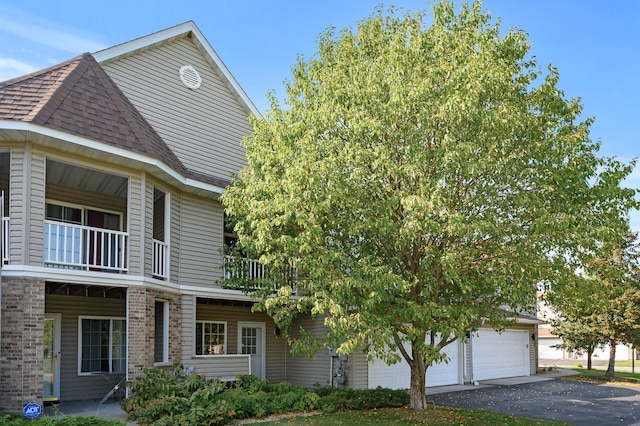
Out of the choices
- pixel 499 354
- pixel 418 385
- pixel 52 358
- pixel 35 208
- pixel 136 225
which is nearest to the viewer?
pixel 35 208

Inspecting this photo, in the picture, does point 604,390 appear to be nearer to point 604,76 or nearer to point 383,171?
point 604,76

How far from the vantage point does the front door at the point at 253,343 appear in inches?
792

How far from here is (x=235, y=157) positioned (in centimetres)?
1959

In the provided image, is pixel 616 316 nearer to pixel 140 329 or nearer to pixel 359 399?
pixel 359 399

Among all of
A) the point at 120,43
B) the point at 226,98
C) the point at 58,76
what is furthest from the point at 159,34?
the point at 58,76

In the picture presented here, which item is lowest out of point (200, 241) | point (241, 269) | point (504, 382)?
point (504, 382)

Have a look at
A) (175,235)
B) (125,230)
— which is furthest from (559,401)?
(125,230)

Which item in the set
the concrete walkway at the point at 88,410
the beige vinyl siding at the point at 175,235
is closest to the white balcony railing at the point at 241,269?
the beige vinyl siding at the point at 175,235

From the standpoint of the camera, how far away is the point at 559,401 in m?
19.7

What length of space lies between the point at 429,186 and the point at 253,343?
10653mm

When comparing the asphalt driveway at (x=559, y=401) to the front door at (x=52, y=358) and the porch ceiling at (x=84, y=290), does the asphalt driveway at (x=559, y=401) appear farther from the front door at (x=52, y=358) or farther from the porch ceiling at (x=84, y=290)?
the front door at (x=52, y=358)

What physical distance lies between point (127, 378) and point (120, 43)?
29.2ft

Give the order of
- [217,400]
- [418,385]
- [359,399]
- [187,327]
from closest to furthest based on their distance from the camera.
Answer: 1. [217,400]
2. [418,385]
3. [359,399]
4. [187,327]

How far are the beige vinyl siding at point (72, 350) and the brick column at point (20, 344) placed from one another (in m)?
3.24
